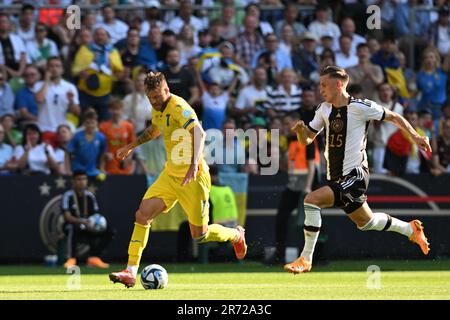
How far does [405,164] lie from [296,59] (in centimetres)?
311

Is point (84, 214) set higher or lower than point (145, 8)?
lower

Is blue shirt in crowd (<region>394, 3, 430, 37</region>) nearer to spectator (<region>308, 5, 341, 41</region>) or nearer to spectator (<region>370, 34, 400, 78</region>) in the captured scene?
spectator (<region>370, 34, 400, 78</region>)

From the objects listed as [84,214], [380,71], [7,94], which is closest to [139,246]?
[84,214]

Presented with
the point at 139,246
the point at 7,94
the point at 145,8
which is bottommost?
the point at 139,246

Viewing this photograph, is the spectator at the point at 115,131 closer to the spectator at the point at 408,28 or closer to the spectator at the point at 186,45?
the spectator at the point at 186,45

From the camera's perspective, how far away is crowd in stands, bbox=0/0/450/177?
66.5 feet

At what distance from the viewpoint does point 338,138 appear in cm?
1327

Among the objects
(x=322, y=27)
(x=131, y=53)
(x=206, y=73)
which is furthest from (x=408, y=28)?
(x=131, y=53)

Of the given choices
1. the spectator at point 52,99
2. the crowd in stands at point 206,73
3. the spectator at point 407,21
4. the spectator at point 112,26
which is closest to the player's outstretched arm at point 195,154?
the crowd in stands at point 206,73

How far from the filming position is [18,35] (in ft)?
70.0

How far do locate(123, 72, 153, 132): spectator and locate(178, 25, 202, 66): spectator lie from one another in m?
1.29

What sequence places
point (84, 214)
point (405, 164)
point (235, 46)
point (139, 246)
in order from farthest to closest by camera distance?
1. point (235, 46)
2. point (405, 164)
3. point (84, 214)
4. point (139, 246)

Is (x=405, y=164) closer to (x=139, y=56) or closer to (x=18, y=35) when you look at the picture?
(x=139, y=56)

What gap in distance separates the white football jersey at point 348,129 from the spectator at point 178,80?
7.55 meters
